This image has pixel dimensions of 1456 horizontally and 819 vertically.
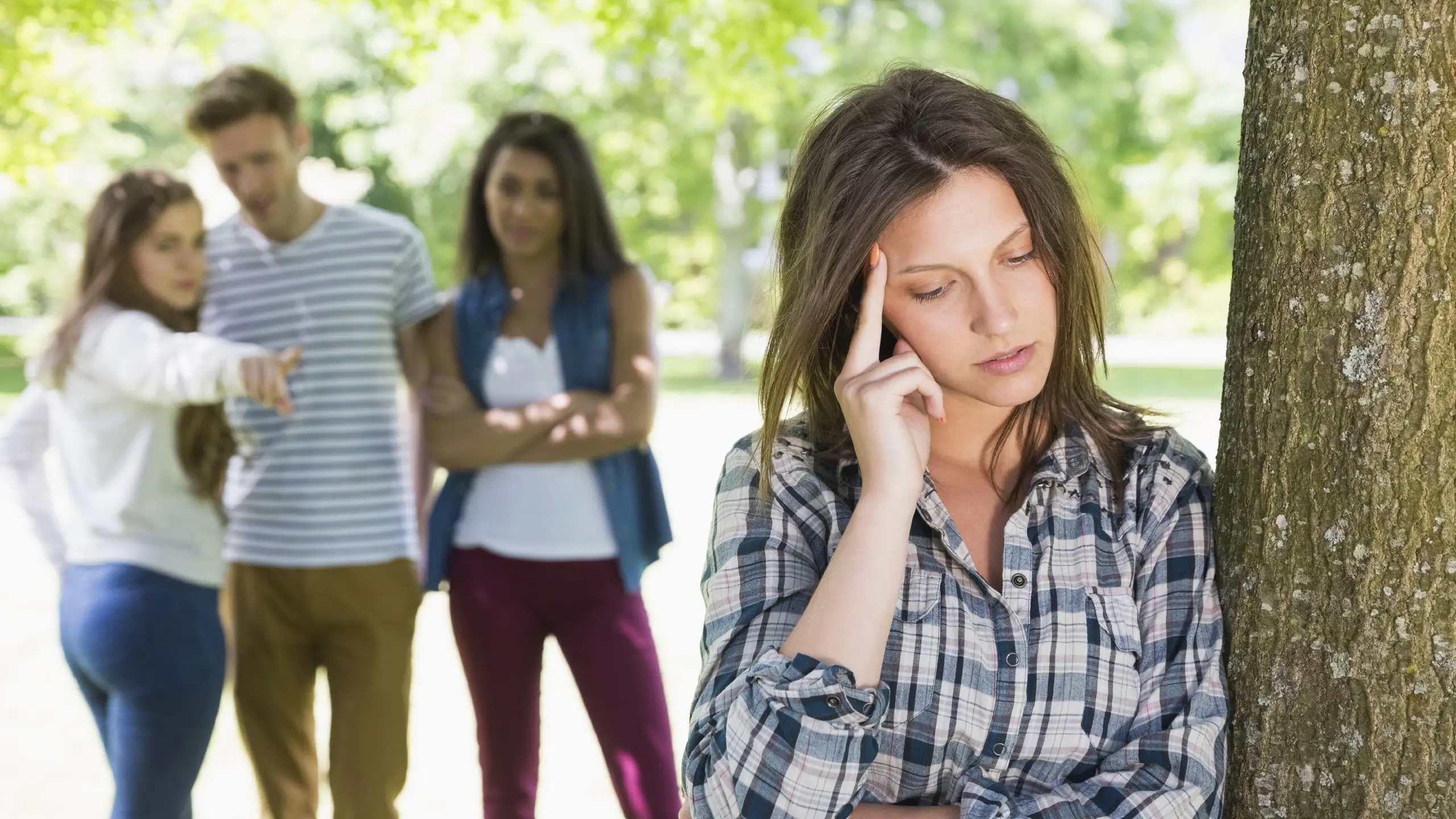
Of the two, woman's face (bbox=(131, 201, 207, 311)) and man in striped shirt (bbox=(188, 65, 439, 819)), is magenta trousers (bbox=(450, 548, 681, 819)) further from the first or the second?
woman's face (bbox=(131, 201, 207, 311))

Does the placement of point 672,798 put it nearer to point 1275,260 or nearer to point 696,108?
point 1275,260

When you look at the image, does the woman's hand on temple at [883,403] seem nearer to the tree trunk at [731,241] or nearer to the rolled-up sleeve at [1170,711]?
the rolled-up sleeve at [1170,711]

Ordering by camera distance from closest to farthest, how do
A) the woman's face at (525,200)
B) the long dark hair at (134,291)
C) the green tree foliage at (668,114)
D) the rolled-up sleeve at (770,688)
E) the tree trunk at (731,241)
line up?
1. the rolled-up sleeve at (770,688)
2. the long dark hair at (134,291)
3. the woman's face at (525,200)
4. the green tree foliage at (668,114)
5. the tree trunk at (731,241)

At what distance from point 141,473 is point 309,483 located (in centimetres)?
48

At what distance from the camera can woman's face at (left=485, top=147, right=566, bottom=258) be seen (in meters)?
3.91

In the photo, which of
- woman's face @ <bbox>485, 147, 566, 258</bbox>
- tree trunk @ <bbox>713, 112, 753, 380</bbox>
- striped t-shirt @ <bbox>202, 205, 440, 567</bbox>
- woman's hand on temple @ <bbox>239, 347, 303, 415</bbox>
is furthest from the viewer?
tree trunk @ <bbox>713, 112, 753, 380</bbox>

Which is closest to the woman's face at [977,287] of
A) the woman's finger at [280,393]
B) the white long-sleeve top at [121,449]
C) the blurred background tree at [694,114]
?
the woman's finger at [280,393]

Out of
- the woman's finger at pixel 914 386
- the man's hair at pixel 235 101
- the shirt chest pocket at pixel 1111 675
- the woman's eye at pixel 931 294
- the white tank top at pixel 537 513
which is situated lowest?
the white tank top at pixel 537 513

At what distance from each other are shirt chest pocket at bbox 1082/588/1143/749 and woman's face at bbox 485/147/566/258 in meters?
2.46

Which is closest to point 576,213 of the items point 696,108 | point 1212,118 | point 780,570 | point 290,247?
point 290,247

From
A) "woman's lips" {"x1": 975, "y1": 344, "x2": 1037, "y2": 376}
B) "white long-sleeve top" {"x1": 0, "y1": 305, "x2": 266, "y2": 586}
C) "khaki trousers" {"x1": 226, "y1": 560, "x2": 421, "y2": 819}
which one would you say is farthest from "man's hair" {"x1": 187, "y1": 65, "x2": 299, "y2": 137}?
"woman's lips" {"x1": 975, "y1": 344, "x2": 1037, "y2": 376}

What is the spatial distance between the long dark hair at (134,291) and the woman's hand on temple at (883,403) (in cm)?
206

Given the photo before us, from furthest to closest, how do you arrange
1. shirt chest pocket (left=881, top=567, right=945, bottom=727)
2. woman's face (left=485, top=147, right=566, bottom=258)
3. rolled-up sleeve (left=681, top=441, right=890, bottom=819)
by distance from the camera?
woman's face (left=485, top=147, right=566, bottom=258) → shirt chest pocket (left=881, top=567, right=945, bottom=727) → rolled-up sleeve (left=681, top=441, right=890, bottom=819)

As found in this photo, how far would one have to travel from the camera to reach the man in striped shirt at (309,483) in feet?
12.1
